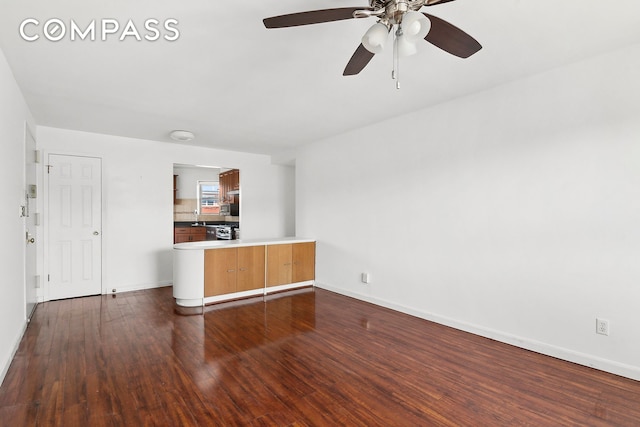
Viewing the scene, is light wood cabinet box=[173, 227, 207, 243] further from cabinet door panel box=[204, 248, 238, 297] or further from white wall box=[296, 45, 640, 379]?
white wall box=[296, 45, 640, 379]

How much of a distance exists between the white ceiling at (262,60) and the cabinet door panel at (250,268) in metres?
1.86

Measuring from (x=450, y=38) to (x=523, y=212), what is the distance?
6.27 ft

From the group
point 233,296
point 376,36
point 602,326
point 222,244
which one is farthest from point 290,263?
point 376,36

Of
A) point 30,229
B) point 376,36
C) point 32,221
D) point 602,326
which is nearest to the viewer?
point 376,36

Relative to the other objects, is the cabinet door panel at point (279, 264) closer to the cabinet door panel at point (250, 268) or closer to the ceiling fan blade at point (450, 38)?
the cabinet door panel at point (250, 268)

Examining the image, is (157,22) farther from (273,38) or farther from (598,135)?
(598,135)

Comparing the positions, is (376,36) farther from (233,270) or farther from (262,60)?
(233,270)

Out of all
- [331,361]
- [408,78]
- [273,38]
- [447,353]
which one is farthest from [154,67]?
[447,353]

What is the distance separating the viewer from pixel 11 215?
276cm

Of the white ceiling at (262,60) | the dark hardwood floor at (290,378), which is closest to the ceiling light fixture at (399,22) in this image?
the white ceiling at (262,60)

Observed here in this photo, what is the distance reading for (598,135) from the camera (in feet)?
8.43

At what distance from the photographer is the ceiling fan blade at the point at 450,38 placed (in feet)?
5.63

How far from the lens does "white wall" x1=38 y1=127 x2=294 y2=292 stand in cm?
480

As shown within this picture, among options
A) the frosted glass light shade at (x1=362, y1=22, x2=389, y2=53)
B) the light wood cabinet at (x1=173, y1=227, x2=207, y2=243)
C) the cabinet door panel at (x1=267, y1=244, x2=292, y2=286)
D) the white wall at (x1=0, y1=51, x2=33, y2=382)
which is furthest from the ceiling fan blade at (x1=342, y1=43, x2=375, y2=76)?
the light wood cabinet at (x1=173, y1=227, x2=207, y2=243)
